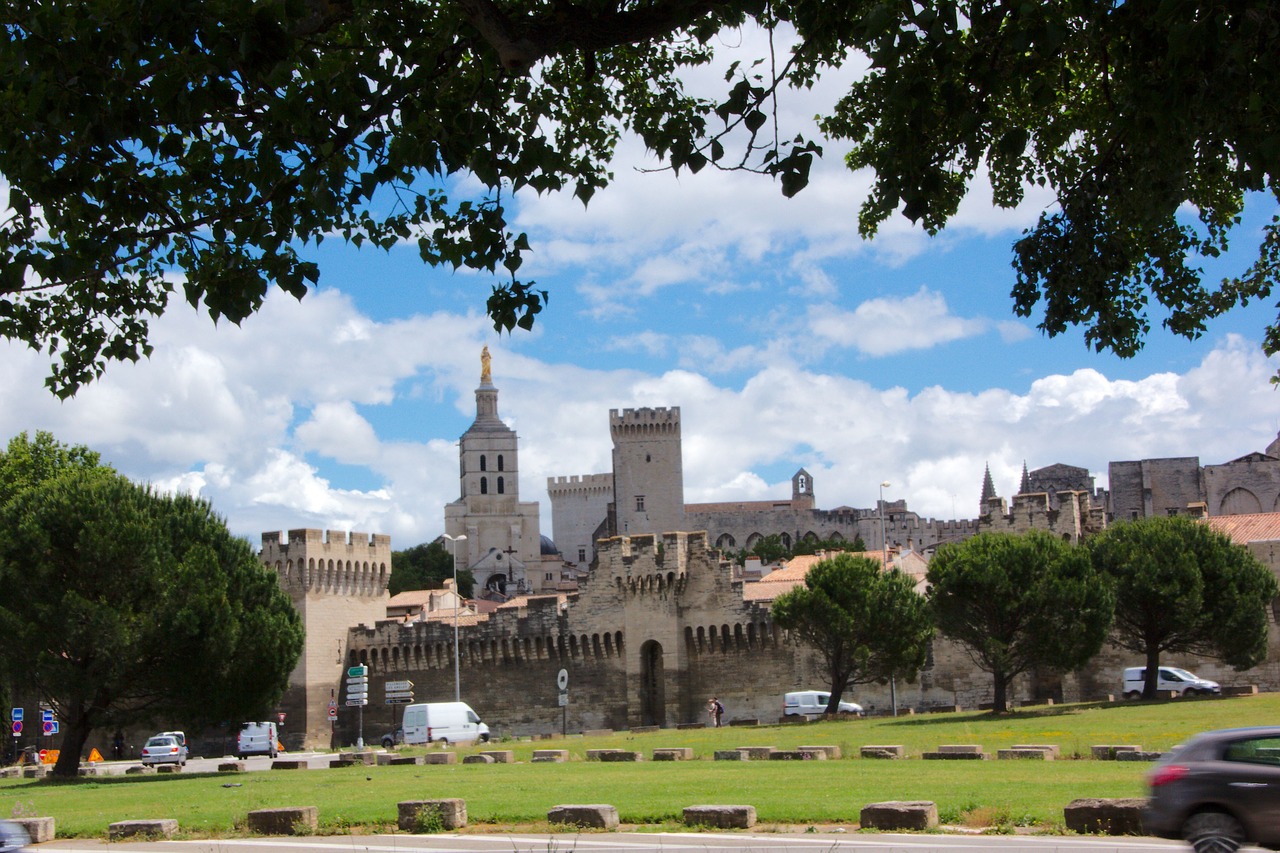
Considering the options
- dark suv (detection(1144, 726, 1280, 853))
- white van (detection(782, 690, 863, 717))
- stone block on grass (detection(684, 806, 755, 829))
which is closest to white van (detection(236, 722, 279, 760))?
white van (detection(782, 690, 863, 717))

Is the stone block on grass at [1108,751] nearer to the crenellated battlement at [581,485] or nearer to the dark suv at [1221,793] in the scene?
the dark suv at [1221,793]

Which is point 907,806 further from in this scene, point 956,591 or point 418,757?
point 956,591

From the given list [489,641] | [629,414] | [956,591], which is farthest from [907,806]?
[629,414]

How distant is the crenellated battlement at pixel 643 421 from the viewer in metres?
123

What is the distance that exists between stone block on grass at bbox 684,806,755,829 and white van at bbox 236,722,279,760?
36.2 m

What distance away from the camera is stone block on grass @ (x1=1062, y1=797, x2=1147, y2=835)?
1347 cm

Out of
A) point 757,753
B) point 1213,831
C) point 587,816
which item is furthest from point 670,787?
point 1213,831

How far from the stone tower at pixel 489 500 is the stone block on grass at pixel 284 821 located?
127883 mm

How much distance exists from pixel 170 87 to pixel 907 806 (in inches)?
394

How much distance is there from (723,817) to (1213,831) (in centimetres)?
505

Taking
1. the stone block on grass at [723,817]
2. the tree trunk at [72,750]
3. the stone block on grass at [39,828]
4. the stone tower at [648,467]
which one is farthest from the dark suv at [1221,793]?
the stone tower at [648,467]

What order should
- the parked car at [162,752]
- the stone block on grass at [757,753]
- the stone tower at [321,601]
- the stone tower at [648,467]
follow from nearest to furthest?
1. the stone block on grass at [757,753]
2. the parked car at [162,752]
3. the stone tower at [321,601]
4. the stone tower at [648,467]

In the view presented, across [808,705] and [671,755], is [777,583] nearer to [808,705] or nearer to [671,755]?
[808,705]

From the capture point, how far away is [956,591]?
45656 mm
